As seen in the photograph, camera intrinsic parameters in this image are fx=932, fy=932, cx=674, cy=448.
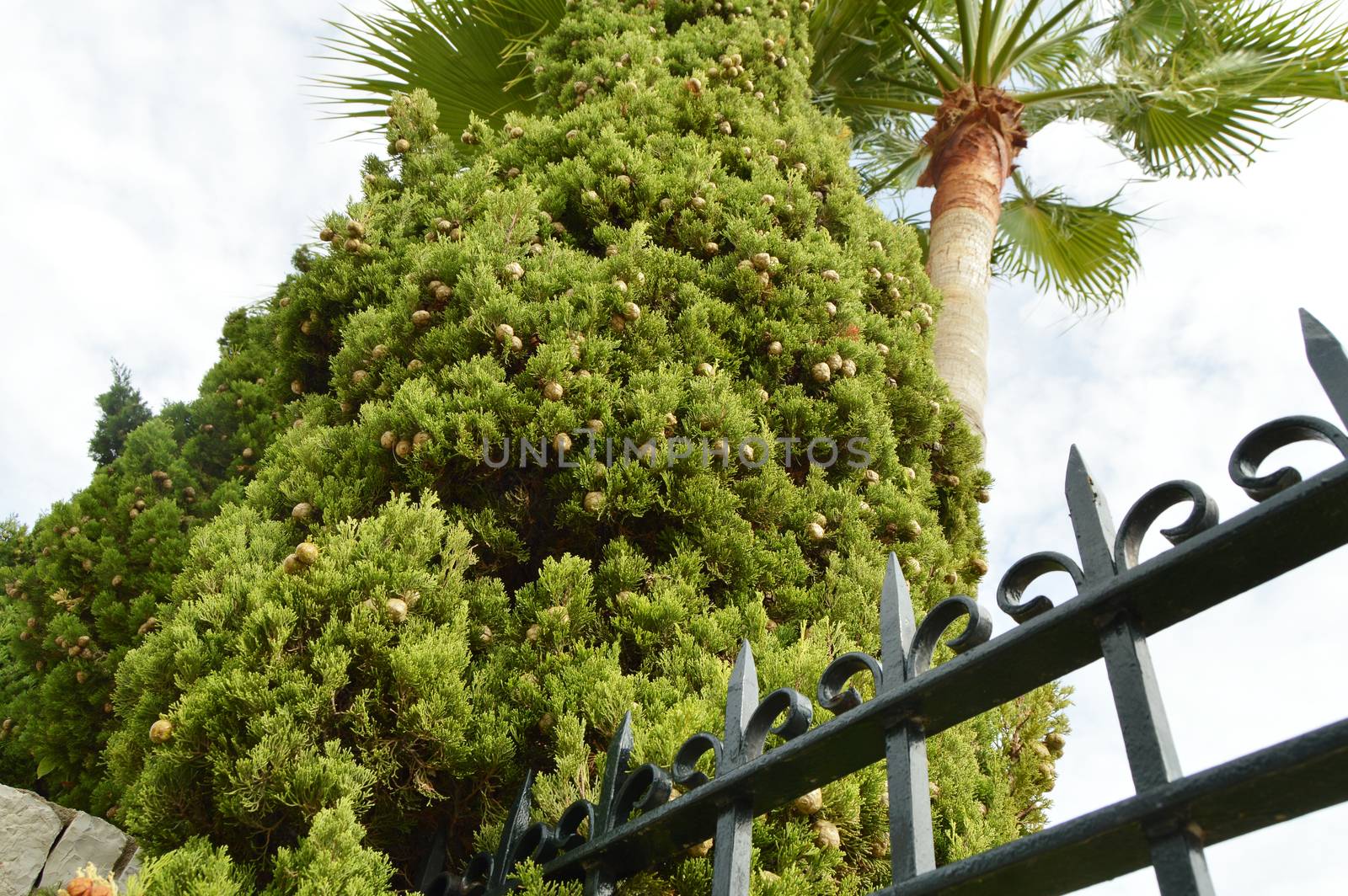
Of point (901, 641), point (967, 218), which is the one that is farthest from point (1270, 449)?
point (967, 218)

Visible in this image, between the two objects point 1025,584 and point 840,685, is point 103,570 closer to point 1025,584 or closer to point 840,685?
point 840,685

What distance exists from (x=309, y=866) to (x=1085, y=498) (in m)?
1.48

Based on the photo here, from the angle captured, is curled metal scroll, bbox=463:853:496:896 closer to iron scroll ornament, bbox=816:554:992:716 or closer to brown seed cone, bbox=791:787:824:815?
brown seed cone, bbox=791:787:824:815

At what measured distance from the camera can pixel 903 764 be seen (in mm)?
1323

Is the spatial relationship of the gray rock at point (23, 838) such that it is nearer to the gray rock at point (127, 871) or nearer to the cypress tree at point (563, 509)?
the gray rock at point (127, 871)

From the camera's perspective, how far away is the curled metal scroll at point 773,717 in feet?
4.69

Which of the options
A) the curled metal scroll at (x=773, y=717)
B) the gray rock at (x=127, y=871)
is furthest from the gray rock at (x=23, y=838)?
the curled metal scroll at (x=773, y=717)

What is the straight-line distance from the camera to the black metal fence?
1.00 meters

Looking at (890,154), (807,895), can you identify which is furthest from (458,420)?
(890,154)

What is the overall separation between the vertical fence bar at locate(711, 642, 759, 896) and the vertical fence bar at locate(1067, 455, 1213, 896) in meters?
0.60

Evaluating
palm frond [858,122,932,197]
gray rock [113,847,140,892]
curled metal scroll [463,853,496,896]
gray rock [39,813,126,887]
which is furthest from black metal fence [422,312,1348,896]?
palm frond [858,122,932,197]

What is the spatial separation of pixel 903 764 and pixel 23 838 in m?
2.61

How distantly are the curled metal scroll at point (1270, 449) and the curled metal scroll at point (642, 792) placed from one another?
1.00 meters

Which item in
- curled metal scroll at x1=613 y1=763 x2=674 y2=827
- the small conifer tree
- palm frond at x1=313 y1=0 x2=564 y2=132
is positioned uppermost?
palm frond at x1=313 y1=0 x2=564 y2=132
